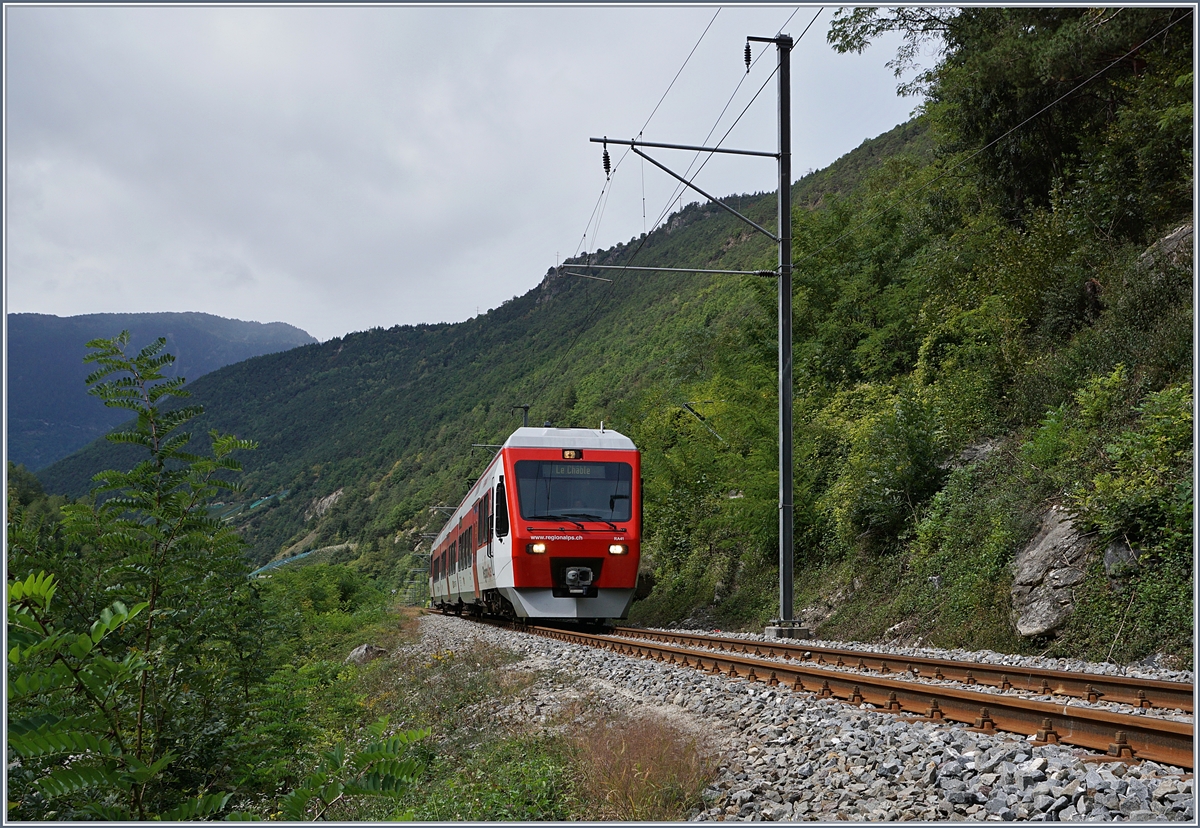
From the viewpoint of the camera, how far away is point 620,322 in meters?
90.8

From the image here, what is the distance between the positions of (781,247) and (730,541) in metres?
9.07

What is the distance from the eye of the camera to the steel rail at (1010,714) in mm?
4363

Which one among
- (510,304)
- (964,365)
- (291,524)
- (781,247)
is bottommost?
(291,524)

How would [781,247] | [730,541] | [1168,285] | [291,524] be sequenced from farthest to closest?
[291,524] → [730,541] → [781,247] → [1168,285]

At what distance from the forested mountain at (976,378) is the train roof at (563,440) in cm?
297

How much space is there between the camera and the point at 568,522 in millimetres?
14883

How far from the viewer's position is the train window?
1536cm

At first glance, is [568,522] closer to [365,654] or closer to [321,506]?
[365,654]

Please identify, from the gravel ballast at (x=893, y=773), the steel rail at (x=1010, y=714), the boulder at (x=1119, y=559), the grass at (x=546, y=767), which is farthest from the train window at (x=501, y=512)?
the boulder at (x=1119, y=559)

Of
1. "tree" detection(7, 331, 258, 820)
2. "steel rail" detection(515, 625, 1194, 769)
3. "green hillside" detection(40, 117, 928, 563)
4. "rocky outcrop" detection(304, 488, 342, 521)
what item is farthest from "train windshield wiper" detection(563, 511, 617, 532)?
"rocky outcrop" detection(304, 488, 342, 521)

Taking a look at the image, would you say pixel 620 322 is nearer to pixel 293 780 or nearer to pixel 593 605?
pixel 593 605

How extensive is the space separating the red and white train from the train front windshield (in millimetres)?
18

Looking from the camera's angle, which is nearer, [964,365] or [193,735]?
[193,735]

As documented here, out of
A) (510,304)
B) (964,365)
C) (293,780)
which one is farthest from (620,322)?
(293,780)
